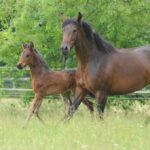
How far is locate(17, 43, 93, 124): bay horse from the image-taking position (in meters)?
13.0

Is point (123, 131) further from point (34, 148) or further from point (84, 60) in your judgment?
point (84, 60)

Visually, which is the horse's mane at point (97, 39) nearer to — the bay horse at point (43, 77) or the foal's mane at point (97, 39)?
the foal's mane at point (97, 39)

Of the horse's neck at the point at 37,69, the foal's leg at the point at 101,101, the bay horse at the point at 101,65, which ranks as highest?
the bay horse at the point at 101,65

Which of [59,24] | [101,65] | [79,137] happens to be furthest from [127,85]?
[79,137]

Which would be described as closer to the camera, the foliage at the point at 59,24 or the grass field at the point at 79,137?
the grass field at the point at 79,137

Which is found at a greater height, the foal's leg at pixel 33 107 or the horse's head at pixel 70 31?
the horse's head at pixel 70 31

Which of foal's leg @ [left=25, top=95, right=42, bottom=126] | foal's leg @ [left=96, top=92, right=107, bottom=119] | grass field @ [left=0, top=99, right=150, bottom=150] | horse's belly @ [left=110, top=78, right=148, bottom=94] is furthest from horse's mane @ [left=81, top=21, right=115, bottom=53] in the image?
foal's leg @ [left=25, top=95, right=42, bottom=126]

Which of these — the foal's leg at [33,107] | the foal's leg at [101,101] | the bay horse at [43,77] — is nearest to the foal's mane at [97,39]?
the foal's leg at [101,101]

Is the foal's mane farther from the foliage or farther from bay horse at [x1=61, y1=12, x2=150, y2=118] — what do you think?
the foliage

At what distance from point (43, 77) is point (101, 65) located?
2.20 meters

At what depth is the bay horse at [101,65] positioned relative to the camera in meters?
11.1

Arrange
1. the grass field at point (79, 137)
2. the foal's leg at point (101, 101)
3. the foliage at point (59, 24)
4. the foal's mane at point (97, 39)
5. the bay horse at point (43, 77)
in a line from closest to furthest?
the grass field at point (79, 137), the foal's leg at point (101, 101), the foal's mane at point (97, 39), the bay horse at point (43, 77), the foliage at point (59, 24)

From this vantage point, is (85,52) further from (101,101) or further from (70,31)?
(101,101)

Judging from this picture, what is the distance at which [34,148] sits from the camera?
7.09 m
